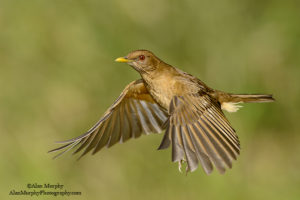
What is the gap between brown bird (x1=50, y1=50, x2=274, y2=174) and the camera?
215 inches

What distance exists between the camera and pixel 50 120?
8320 millimetres

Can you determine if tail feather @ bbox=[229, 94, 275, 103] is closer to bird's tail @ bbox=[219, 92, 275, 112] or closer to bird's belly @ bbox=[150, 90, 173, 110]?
bird's tail @ bbox=[219, 92, 275, 112]

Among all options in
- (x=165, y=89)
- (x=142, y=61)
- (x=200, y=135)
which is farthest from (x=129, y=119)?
(x=200, y=135)

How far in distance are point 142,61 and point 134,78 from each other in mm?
1969

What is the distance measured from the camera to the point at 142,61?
6641 millimetres

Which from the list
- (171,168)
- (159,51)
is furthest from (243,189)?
(159,51)

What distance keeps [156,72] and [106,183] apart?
6.86ft

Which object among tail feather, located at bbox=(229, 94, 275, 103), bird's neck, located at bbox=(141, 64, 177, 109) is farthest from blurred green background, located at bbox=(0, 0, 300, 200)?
bird's neck, located at bbox=(141, 64, 177, 109)

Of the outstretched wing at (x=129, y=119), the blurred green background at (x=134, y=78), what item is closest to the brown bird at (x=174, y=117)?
the outstretched wing at (x=129, y=119)

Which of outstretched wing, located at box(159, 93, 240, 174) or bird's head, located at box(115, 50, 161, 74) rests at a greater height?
bird's head, located at box(115, 50, 161, 74)

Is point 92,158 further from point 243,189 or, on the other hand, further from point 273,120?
point 273,120

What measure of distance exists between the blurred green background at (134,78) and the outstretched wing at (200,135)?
2.00 meters

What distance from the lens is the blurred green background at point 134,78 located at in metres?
8.02

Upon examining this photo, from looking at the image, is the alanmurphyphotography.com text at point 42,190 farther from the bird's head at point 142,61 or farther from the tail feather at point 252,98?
the tail feather at point 252,98
